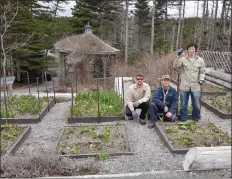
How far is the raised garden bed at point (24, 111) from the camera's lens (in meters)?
4.81

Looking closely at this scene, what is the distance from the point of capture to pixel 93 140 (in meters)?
3.74

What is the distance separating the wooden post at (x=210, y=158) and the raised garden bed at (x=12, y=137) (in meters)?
2.37

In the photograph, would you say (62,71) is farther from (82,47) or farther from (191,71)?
(191,71)

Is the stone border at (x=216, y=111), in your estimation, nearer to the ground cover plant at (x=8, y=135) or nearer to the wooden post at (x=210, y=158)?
the wooden post at (x=210, y=158)

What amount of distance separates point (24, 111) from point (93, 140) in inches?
86.3

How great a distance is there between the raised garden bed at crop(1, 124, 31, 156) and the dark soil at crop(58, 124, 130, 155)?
25.0 inches

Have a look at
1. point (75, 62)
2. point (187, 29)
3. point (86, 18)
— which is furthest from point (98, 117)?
point (187, 29)

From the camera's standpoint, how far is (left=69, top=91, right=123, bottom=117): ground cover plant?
5.05 m

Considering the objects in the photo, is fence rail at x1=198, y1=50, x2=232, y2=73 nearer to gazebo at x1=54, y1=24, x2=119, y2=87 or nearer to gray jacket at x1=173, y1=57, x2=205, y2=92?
gazebo at x1=54, y1=24, x2=119, y2=87

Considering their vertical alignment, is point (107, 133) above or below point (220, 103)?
below

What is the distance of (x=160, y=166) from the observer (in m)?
2.97

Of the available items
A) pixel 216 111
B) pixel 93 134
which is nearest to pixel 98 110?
pixel 93 134

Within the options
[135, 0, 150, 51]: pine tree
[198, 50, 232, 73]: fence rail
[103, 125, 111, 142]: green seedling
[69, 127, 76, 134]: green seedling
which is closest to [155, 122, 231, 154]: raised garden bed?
[103, 125, 111, 142]: green seedling

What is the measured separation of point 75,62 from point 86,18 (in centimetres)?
717
